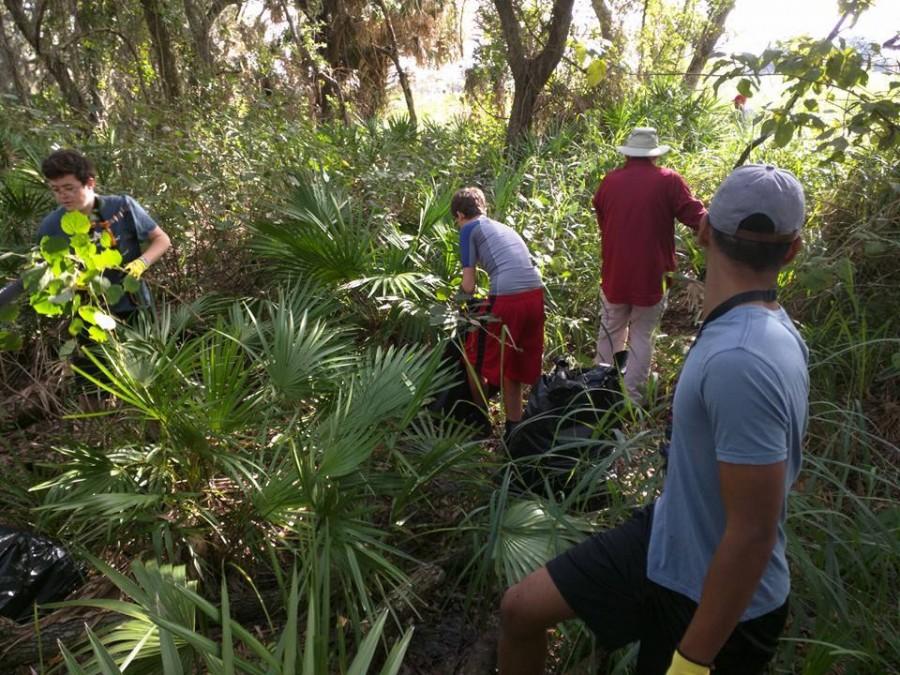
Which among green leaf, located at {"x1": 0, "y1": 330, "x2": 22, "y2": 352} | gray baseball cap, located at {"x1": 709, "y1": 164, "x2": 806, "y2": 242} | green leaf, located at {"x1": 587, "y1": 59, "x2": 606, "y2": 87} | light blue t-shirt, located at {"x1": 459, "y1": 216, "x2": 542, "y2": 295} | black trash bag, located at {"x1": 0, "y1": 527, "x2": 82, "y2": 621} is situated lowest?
black trash bag, located at {"x1": 0, "y1": 527, "x2": 82, "y2": 621}

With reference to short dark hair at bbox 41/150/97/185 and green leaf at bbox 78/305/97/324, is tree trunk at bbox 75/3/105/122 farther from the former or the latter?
green leaf at bbox 78/305/97/324

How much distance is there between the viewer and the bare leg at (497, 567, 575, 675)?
6.19 ft

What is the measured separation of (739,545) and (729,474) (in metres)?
0.14

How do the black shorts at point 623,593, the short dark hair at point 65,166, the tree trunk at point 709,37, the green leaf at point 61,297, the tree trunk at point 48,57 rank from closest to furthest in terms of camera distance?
the black shorts at point 623,593 → the green leaf at point 61,297 → the short dark hair at point 65,166 → the tree trunk at point 48,57 → the tree trunk at point 709,37

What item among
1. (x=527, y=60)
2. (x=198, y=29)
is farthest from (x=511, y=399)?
(x=198, y=29)

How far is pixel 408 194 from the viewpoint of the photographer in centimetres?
645

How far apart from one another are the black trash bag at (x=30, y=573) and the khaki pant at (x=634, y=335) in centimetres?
310

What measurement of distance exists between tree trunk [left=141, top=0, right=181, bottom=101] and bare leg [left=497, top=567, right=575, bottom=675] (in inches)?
354

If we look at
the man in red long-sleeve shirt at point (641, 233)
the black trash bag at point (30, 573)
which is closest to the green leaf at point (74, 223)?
the black trash bag at point (30, 573)

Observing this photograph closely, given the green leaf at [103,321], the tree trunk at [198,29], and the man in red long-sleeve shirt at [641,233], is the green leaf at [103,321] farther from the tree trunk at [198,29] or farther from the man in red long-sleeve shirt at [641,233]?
the tree trunk at [198,29]

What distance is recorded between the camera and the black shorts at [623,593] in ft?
5.74

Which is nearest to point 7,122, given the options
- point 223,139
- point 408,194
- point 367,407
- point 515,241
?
point 223,139

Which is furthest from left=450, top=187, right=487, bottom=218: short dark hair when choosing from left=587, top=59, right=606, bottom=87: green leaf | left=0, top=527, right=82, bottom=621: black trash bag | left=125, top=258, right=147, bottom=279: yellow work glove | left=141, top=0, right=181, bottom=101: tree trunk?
left=141, top=0, right=181, bottom=101: tree trunk

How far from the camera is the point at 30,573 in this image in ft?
8.51
